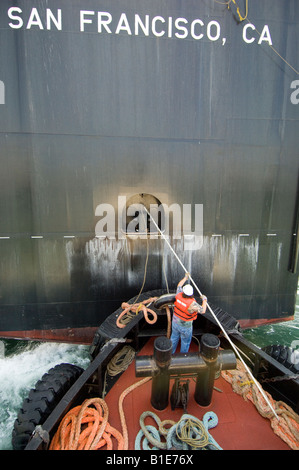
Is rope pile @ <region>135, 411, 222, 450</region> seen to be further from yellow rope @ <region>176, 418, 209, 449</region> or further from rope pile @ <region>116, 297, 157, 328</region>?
rope pile @ <region>116, 297, 157, 328</region>

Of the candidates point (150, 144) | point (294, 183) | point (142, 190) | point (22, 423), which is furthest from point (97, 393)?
point (294, 183)

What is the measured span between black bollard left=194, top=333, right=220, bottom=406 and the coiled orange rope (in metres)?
1.05

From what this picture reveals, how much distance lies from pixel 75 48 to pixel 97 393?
5466 mm

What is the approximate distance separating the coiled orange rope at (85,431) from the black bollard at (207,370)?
1.05 metres

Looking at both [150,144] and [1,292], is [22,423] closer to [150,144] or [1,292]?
[1,292]

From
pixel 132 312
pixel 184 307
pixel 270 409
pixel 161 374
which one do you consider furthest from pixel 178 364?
pixel 132 312

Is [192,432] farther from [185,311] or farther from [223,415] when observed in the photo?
[185,311]

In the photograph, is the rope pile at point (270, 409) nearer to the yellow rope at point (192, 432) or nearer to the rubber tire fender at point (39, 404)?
the yellow rope at point (192, 432)

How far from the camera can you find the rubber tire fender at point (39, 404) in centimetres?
324

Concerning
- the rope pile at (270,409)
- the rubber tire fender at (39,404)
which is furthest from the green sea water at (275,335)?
the rubber tire fender at (39,404)

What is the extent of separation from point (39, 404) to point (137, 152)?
428 centimetres

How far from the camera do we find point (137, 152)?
490cm

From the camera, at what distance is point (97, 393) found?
3.43 m

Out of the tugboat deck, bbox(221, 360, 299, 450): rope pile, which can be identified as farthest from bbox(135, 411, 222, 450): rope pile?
bbox(221, 360, 299, 450): rope pile
